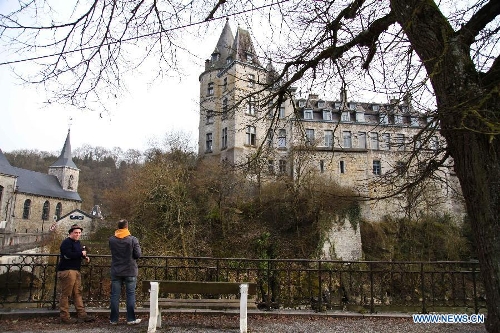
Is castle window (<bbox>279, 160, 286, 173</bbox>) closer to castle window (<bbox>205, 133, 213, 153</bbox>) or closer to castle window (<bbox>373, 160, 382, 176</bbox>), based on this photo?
castle window (<bbox>205, 133, 213, 153</bbox>)

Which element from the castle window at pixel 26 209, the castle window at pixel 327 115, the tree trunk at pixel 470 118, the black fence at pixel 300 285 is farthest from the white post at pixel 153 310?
the castle window at pixel 26 209

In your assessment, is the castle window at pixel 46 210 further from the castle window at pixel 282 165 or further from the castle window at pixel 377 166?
the castle window at pixel 377 166

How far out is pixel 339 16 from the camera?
5594mm

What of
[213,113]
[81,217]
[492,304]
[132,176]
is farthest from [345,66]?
[81,217]

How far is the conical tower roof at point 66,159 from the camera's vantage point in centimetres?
Result: 5312

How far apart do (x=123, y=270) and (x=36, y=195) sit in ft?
157

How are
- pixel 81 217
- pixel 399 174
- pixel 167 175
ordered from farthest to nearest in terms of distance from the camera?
1. pixel 81 217
2. pixel 167 175
3. pixel 399 174

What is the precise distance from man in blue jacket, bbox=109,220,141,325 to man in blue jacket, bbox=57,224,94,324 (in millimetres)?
574

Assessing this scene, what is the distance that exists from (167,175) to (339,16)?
17059 mm

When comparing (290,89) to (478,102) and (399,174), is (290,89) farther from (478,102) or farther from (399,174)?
(478,102)

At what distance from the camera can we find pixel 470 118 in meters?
3.63

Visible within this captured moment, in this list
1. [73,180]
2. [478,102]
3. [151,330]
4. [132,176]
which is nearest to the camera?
[478,102]

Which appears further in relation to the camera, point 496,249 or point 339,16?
point 339,16

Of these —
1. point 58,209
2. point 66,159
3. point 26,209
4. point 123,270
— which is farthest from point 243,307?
point 66,159
